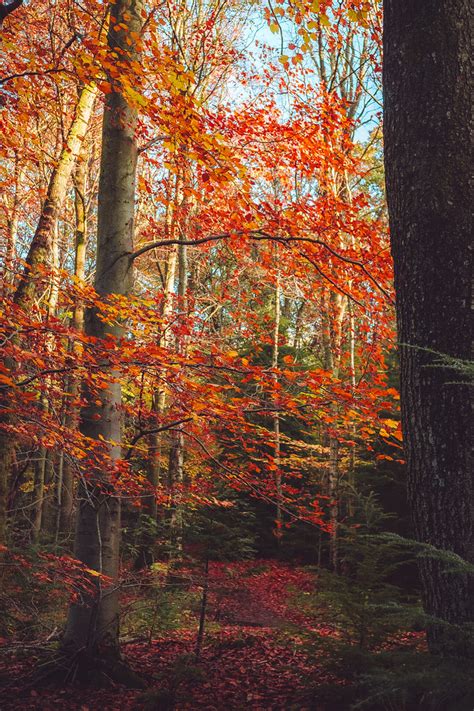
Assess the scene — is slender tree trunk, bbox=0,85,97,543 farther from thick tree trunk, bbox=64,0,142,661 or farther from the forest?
thick tree trunk, bbox=64,0,142,661

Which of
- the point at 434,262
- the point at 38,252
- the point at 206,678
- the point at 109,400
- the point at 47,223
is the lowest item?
the point at 206,678

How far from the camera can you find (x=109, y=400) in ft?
17.6

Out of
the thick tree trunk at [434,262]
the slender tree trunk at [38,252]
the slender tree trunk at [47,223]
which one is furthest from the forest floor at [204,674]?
the slender tree trunk at [47,223]

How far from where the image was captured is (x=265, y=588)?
1277cm

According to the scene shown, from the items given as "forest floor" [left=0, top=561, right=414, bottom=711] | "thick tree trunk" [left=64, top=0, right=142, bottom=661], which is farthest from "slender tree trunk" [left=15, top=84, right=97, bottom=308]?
"forest floor" [left=0, top=561, right=414, bottom=711]

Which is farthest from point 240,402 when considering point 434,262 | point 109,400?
point 434,262

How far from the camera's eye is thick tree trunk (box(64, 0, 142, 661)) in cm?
503

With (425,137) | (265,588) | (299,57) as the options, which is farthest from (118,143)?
(265,588)

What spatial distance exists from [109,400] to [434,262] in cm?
356

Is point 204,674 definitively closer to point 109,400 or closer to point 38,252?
point 109,400

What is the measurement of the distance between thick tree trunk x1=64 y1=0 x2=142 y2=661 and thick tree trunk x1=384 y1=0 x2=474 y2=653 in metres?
2.92

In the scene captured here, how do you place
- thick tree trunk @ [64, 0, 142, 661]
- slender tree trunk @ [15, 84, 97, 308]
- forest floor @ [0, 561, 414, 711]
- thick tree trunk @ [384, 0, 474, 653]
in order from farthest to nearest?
slender tree trunk @ [15, 84, 97, 308]
thick tree trunk @ [64, 0, 142, 661]
forest floor @ [0, 561, 414, 711]
thick tree trunk @ [384, 0, 474, 653]

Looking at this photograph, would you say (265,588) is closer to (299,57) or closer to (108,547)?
(108,547)

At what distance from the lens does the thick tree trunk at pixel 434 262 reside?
2.63 metres
